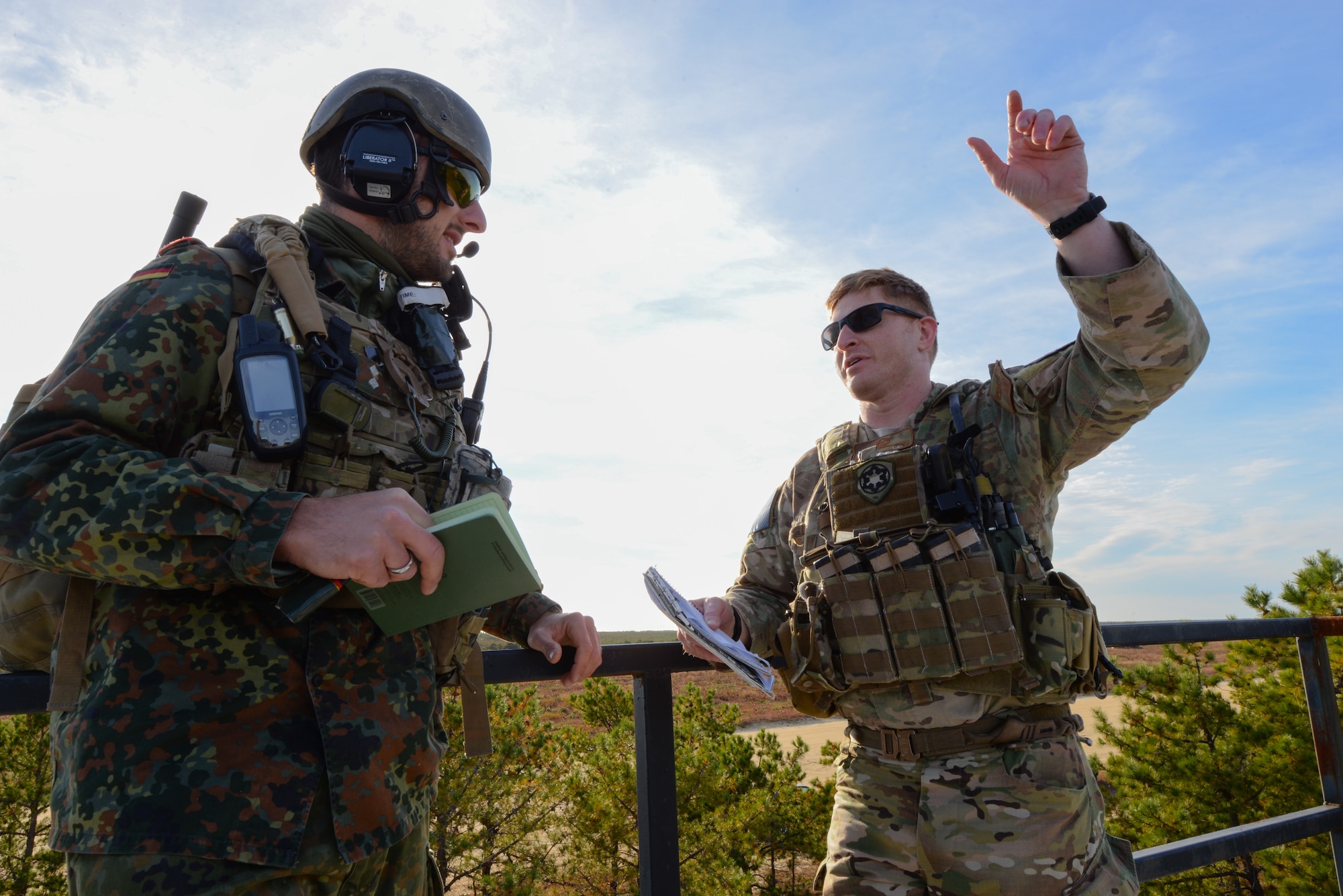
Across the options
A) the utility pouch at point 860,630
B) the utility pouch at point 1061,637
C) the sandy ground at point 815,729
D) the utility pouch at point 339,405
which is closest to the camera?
the utility pouch at point 339,405

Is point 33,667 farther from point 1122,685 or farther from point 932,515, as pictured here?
point 1122,685

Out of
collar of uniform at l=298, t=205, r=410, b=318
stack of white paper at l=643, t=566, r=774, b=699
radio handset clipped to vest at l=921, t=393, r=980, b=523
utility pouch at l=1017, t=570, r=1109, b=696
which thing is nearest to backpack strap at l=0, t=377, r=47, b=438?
collar of uniform at l=298, t=205, r=410, b=318

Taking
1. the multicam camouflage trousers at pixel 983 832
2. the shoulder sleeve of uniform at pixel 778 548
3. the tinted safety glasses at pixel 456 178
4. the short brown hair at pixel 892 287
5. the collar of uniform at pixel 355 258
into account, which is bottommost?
the multicam camouflage trousers at pixel 983 832

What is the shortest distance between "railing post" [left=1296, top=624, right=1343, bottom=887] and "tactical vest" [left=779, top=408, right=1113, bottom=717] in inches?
90.7

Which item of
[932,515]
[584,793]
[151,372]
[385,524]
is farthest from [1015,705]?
[584,793]

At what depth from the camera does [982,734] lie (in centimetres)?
246

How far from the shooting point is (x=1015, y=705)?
2.52m

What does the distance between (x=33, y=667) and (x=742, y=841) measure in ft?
26.0

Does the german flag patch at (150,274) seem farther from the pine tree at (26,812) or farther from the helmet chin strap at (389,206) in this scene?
the pine tree at (26,812)

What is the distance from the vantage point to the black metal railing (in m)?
2.05

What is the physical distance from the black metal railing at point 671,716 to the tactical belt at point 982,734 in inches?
26.1

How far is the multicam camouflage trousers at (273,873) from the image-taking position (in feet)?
3.84

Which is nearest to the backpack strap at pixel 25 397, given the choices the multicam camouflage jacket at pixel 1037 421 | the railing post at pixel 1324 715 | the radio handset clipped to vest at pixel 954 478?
the multicam camouflage jacket at pixel 1037 421

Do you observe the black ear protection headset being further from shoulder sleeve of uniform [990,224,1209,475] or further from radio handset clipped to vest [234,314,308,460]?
shoulder sleeve of uniform [990,224,1209,475]
